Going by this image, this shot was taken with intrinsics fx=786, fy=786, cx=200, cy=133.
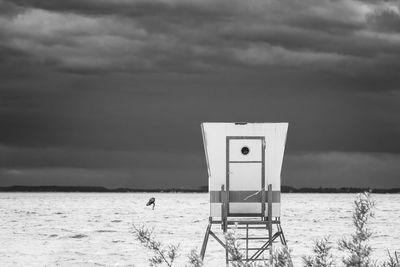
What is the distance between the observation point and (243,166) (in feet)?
42.3

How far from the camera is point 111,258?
66.2 ft

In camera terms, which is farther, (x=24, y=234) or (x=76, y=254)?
(x=24, y=234)

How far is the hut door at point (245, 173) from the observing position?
12812mm

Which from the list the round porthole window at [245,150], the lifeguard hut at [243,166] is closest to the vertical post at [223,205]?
the lifeguard hut at [243,166]

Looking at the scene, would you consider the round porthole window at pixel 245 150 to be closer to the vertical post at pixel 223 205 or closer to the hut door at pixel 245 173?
the hut door at pixel 245 173

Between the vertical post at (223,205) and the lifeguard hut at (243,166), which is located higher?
the lifeguard hut at (243,166)

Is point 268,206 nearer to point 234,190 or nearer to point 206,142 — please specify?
point 234,190

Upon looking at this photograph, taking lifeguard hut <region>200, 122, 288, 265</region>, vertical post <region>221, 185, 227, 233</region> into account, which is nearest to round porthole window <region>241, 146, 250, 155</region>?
lifeguard hut <region>200, 122, 288, 265</region>

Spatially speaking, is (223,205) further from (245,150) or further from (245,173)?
(245,150)

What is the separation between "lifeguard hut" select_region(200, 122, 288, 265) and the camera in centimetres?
1281

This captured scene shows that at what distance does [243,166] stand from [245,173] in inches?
4.8

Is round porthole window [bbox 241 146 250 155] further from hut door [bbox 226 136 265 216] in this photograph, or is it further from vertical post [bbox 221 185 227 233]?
vertical post [bbox 221 185 227 233]

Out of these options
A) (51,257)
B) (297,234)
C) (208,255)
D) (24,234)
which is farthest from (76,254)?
(297,234)

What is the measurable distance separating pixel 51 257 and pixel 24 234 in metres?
9.22
